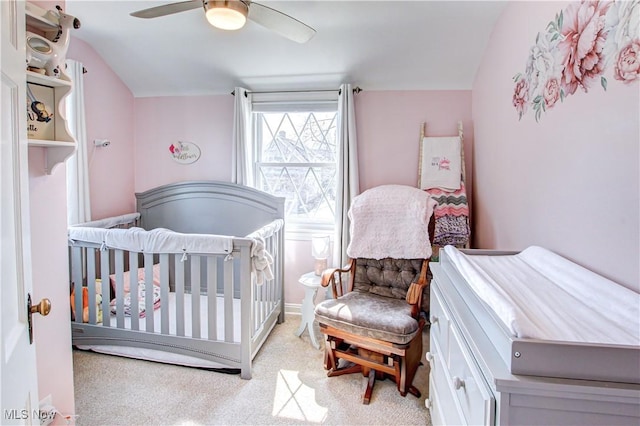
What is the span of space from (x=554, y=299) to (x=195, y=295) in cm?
196

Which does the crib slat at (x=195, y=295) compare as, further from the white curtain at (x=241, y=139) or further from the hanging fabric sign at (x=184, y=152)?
the hanging fabric sign at (x=184, y=152)

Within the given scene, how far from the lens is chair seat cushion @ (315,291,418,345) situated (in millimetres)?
2008

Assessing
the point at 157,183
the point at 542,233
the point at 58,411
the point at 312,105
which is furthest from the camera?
the point at 157,183

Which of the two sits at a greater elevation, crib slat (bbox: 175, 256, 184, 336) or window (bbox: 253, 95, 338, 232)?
window (bbox: 253, 95, 338, 232)

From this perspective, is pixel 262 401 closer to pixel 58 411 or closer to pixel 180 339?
pixel 180 339

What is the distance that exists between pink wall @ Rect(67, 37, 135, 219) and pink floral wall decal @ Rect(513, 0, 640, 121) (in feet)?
10.5

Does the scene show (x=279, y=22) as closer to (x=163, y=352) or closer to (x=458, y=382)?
(x=458, y=382)

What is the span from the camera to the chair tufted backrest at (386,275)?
2549 millimetres

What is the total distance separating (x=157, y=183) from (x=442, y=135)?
107 inches

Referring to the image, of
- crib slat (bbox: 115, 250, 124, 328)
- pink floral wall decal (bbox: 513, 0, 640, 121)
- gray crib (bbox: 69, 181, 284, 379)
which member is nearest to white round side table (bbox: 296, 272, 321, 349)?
gray crib (bbox: 69, 181, 284, 379)

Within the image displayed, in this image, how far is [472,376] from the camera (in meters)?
0.97

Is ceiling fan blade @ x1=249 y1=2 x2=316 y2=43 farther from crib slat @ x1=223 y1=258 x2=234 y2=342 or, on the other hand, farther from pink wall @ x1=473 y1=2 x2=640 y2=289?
crib slat @ x1=223 y1=258 x2=234 y2=342

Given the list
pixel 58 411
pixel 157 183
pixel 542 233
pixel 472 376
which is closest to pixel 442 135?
pixel 542 233

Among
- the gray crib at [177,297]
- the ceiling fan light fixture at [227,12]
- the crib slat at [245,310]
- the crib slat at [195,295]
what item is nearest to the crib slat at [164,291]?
the gray crib at [177,297]
